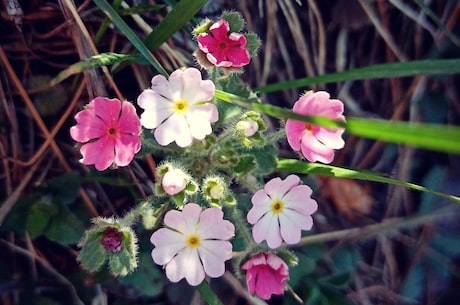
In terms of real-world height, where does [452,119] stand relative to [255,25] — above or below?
below

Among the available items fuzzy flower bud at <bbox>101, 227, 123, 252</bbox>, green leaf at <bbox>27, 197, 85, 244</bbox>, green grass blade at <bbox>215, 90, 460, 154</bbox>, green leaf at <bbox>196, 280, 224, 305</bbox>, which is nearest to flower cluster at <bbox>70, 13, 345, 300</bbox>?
fuzzy flower bud at <bbox>101, 227, 123, 252</bbox>

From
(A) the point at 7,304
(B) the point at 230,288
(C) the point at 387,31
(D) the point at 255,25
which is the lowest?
(B) the point at 230,288

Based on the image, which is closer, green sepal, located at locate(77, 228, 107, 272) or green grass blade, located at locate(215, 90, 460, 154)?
green grass blade, located at locate(215, 90, 460, 154)

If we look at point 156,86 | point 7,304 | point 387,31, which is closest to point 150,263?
point 7,304

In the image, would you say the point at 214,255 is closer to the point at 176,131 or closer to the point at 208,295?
the point at 208,295

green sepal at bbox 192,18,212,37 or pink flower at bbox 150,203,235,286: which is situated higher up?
green sepal at bbox 192,18,212,37

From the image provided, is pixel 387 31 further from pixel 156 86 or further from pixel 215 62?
pixel 156 86

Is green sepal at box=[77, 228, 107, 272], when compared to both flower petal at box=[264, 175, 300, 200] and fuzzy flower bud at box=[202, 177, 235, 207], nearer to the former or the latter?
fuzzy flower bud at box=[202, 177, 235, 207]
